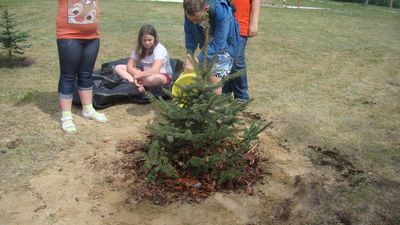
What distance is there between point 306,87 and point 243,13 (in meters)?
1.81

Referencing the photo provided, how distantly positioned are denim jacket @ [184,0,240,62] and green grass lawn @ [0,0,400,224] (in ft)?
3.26

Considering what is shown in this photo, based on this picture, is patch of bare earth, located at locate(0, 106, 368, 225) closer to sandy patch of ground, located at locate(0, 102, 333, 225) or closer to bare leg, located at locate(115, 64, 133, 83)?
sandy patch of ground, located at locate(0, 102, 333, 225)

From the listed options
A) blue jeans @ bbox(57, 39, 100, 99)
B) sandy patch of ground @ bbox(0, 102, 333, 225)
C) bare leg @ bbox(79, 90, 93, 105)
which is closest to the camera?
sandy patch of ground @ bbox(0, 102, 333, 225)

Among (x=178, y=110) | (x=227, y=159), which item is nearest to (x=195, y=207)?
(x=227, y=159)

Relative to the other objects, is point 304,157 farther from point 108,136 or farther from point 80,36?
point 80,36

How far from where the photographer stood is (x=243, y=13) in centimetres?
460

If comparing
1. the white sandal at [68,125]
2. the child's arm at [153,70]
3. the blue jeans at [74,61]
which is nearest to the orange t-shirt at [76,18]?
the blue jeans at [74,61]

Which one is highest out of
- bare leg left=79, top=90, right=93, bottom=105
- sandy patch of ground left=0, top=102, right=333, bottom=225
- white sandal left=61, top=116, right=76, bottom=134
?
bare leg left=79, top=90, right=93, bottom=105

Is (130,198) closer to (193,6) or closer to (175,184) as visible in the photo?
(175,184)

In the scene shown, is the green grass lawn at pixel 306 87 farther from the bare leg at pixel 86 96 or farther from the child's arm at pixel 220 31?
the child's arm at pixel 220 31

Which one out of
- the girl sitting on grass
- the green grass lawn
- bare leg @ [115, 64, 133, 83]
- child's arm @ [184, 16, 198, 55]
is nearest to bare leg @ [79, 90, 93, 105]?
the green grass lawn

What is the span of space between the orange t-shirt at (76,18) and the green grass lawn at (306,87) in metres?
0.98

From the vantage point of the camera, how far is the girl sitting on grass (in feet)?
15.9

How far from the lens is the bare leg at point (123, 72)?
16.9 feet
